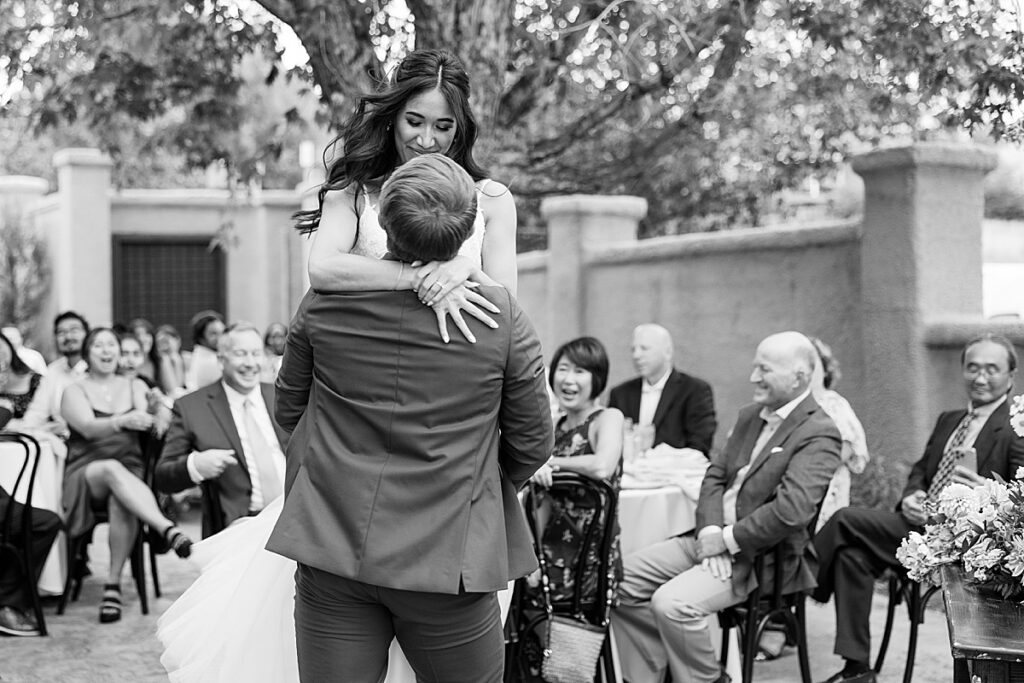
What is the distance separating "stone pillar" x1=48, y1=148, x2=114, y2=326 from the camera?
53.2ft

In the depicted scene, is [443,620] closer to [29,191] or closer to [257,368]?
[257,368]

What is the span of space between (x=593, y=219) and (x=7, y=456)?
582 cm

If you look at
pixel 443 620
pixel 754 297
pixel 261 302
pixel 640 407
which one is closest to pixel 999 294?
pixel 754 297

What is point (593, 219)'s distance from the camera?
10953 mm

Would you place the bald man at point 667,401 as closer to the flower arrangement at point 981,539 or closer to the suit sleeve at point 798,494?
the suit sleeve at point 798,494

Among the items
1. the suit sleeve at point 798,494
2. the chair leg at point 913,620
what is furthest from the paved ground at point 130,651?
the suit sleeve at point 798,494

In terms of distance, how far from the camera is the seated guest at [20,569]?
6.30m

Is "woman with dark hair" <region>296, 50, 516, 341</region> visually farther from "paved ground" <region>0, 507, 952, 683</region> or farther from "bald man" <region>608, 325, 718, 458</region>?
"bald man" <region>608, 325, 718, 458</region>

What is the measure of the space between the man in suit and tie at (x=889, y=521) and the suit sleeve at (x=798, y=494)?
525mm

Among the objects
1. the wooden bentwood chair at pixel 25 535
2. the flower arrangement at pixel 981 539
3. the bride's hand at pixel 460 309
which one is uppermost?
the bride's hand at pixel 460 309

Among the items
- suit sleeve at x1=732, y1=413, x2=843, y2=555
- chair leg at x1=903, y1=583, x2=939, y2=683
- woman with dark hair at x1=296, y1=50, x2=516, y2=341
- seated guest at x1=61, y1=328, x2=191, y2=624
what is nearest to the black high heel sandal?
seated guest at x1=61, y1=328, x2=191, y2=624

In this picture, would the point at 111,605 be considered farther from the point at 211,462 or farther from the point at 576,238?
the point at 576,238

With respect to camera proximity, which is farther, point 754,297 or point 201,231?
point 201,231

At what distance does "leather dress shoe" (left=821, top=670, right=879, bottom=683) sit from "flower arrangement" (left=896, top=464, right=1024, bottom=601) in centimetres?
157
